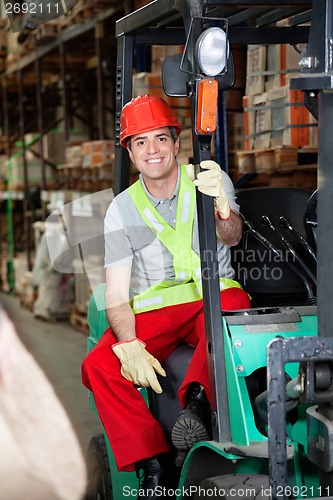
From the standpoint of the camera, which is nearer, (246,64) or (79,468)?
(79,468)

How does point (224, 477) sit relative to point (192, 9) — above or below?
below

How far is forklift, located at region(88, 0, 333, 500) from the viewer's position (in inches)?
87.0

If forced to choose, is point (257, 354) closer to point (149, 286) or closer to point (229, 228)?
point (229, 228)

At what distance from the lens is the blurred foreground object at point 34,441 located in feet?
16.1

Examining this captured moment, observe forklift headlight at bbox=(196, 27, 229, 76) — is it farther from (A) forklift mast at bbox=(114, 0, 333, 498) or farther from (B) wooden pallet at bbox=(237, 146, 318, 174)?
(B) wooden pallet at bbox=(237, 146, 318, 174)

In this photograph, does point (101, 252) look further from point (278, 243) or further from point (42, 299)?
point (42, 299)

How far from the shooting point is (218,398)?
2.70m

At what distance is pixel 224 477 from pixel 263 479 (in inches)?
5.9

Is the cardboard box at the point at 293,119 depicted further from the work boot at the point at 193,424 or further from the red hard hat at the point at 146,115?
the work boot at the point at 193,424

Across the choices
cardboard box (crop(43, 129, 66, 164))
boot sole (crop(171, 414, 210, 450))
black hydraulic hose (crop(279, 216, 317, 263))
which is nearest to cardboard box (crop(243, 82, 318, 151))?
black hydraulic hose (crop(279, 216, 317, 263))

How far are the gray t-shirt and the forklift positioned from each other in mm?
373

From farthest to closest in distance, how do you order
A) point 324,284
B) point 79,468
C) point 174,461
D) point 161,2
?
point 79,468, point 174,461, point 161,2, point 324,284

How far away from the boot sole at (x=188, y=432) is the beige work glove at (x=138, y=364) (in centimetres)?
25

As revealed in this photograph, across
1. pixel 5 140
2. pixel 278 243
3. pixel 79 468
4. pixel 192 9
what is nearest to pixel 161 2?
pixel 192 9
